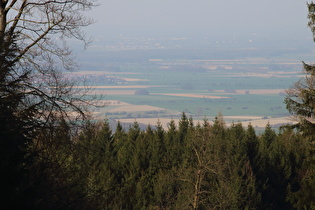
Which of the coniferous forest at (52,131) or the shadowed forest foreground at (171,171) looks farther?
the shadowed forest foreground at (171,171)

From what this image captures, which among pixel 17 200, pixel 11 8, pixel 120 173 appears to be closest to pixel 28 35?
pixel 11 8

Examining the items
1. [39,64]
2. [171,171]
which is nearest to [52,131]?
[39,64]

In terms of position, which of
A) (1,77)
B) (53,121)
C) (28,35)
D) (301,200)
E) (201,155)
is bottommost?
(301,200)

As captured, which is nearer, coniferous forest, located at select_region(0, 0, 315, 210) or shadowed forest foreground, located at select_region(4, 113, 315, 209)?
coniferous forest, located at select_region(0, 0, 315, 210)

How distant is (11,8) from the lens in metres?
13.8

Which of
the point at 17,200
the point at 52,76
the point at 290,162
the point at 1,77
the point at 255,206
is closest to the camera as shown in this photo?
the point at 17,200

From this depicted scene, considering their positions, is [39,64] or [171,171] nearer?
[39,64]

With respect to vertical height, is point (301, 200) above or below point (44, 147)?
below

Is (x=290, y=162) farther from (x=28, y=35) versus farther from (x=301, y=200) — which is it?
(x=28, y=35)

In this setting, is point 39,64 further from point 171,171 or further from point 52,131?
point 171,171

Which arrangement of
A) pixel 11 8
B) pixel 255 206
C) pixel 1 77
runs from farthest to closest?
pixel 255 206, pixel 11 8, pixel 1 77

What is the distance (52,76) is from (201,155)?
14.8 meters

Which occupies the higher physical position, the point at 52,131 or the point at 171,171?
the point at 52,131

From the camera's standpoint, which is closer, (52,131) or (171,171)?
(52,131)
